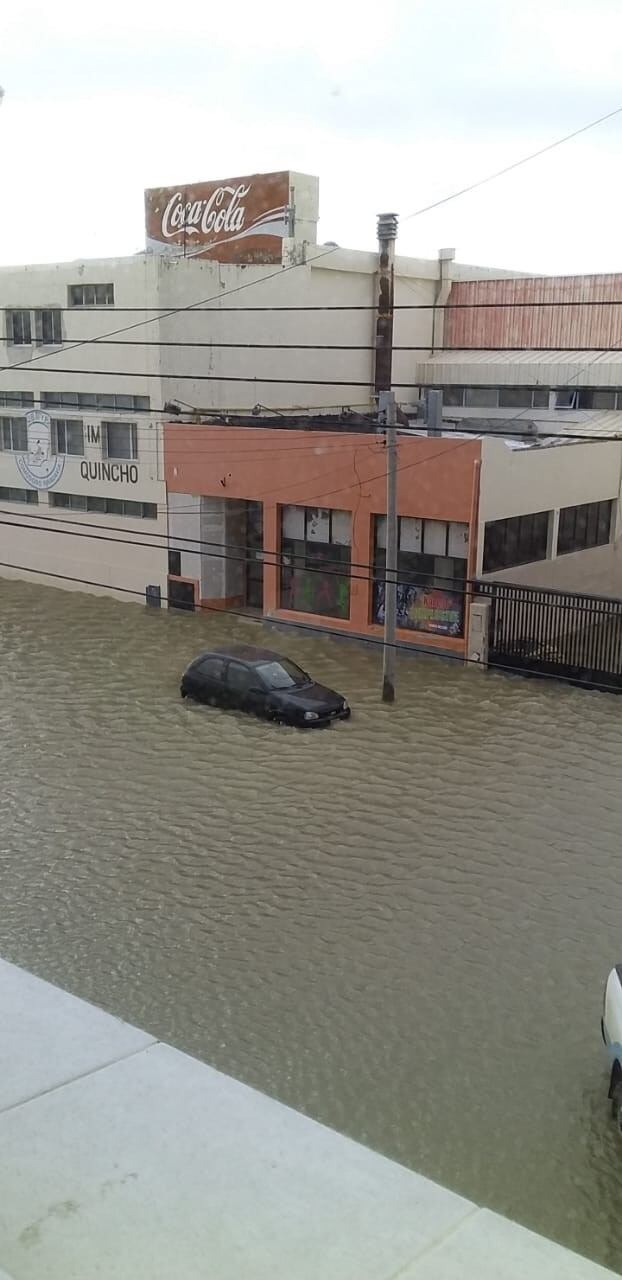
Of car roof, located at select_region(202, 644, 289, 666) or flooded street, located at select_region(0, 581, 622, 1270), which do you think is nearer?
flooded street, located at select_region(0, 581, 622, 1270)

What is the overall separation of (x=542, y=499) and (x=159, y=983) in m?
17.1

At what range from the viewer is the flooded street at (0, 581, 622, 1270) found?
938 cm

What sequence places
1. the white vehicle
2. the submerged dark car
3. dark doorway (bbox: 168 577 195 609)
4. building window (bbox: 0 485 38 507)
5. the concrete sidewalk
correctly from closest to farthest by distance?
the concrete sidewalk
the white vehicle
the submerged dark car
dark doorway (bbox: 168 577 195 609)
building window (bbox: 0 485 38 507)

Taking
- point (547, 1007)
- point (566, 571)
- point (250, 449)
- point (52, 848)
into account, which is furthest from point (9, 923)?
point (566, 571)

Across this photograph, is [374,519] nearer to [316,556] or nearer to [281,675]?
[316,556]

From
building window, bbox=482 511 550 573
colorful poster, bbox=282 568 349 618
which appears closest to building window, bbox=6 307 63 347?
colorful poster, bbox=282 568 349 618

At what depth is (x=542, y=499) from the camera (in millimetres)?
25719

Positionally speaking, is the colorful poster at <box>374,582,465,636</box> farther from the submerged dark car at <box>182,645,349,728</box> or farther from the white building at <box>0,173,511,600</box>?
Result: the white building at <box>0,173,511,600</box>

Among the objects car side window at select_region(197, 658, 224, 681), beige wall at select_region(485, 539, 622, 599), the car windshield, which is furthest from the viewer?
beige wall at select_region(485, 539, 622, 599)

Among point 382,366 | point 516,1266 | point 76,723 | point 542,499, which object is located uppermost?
point 382,366

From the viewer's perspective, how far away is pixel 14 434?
33844 mm

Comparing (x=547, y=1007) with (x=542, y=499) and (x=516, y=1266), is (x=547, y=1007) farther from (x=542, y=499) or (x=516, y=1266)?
(x=542, y=499)

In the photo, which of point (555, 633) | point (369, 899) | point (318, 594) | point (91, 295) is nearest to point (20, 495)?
point (91, 295)

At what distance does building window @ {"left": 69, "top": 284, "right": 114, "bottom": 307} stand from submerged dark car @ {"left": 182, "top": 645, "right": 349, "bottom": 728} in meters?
13.5
